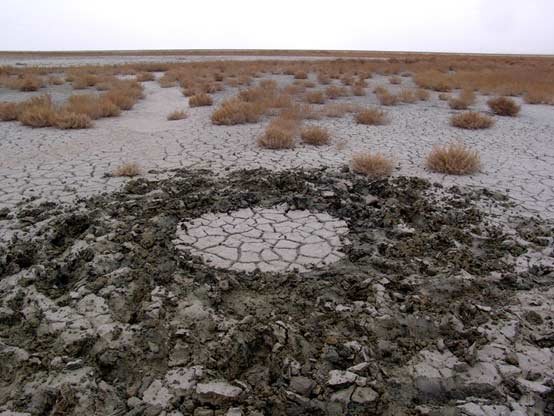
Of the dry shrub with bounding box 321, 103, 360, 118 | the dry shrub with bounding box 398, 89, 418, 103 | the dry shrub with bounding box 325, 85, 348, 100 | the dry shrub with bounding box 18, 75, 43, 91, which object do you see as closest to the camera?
the dry shrub with bounding box 321, 103, 360, 118

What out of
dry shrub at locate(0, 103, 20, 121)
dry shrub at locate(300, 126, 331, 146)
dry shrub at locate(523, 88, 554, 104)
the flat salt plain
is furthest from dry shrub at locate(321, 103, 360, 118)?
dry shrub at locate(0, 103, 20, 121)

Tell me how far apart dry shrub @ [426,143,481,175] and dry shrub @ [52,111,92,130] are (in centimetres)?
598

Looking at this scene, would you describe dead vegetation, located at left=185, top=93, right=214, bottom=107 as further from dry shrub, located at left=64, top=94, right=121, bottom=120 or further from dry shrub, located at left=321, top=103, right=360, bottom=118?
dry shrub, located at left=321, top=103, right=360, bottom=118

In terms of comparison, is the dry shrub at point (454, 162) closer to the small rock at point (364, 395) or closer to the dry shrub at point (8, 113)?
the small rock at point (364, 395)

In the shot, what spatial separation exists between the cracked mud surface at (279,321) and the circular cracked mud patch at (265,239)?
0.10 m

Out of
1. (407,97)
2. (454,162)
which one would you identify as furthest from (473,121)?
(454,162)

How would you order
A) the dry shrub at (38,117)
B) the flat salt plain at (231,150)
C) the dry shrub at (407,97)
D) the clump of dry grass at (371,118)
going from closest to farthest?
the flat salt plain at (231,150) < the dry shrub at (38,117) < the clump of dry grass at (371,118) < the dry shrub at (407,97)

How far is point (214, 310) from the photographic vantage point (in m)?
3.03

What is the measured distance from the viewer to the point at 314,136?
7.32 metres

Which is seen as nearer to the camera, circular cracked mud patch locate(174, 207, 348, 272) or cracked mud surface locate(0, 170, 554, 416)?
cracked mud surface locate(0, 170, 554, 416)

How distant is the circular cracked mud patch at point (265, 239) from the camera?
366 centimetres

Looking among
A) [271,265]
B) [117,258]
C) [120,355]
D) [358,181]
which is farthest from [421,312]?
[358,181]

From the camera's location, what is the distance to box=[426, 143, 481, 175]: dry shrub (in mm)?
5992

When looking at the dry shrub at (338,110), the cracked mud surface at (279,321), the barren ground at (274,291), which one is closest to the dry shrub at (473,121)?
the dry shrub at (338,110)
